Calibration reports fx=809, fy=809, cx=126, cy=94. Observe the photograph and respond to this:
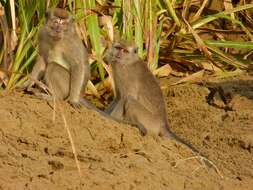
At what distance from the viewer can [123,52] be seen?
814cm

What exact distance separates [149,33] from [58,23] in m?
1.42

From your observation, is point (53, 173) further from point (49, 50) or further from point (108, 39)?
point (108, 39)

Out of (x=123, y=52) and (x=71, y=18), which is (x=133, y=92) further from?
(x=71, y=18)

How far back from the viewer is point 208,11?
10.9 meters

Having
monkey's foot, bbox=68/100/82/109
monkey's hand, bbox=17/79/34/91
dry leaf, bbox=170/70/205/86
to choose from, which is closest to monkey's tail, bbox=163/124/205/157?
monkey's foot, bbox=68/100/82/109

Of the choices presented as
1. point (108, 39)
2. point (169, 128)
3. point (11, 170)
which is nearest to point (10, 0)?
point (108, 39)

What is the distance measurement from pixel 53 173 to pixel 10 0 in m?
2.84

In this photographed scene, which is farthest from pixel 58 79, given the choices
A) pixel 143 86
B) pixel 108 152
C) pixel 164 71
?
pixel 108 152

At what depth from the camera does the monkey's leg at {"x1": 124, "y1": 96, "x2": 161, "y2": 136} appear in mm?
7821

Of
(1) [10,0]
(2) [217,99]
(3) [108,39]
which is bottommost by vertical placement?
(2) [217,99]

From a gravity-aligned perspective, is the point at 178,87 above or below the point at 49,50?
below

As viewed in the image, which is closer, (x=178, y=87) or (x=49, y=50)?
(x=49, y=50)

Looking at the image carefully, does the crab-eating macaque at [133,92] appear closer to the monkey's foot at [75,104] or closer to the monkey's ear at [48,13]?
the monkey's foot at [75,104]

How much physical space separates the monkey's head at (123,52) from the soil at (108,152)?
2.66 ft
